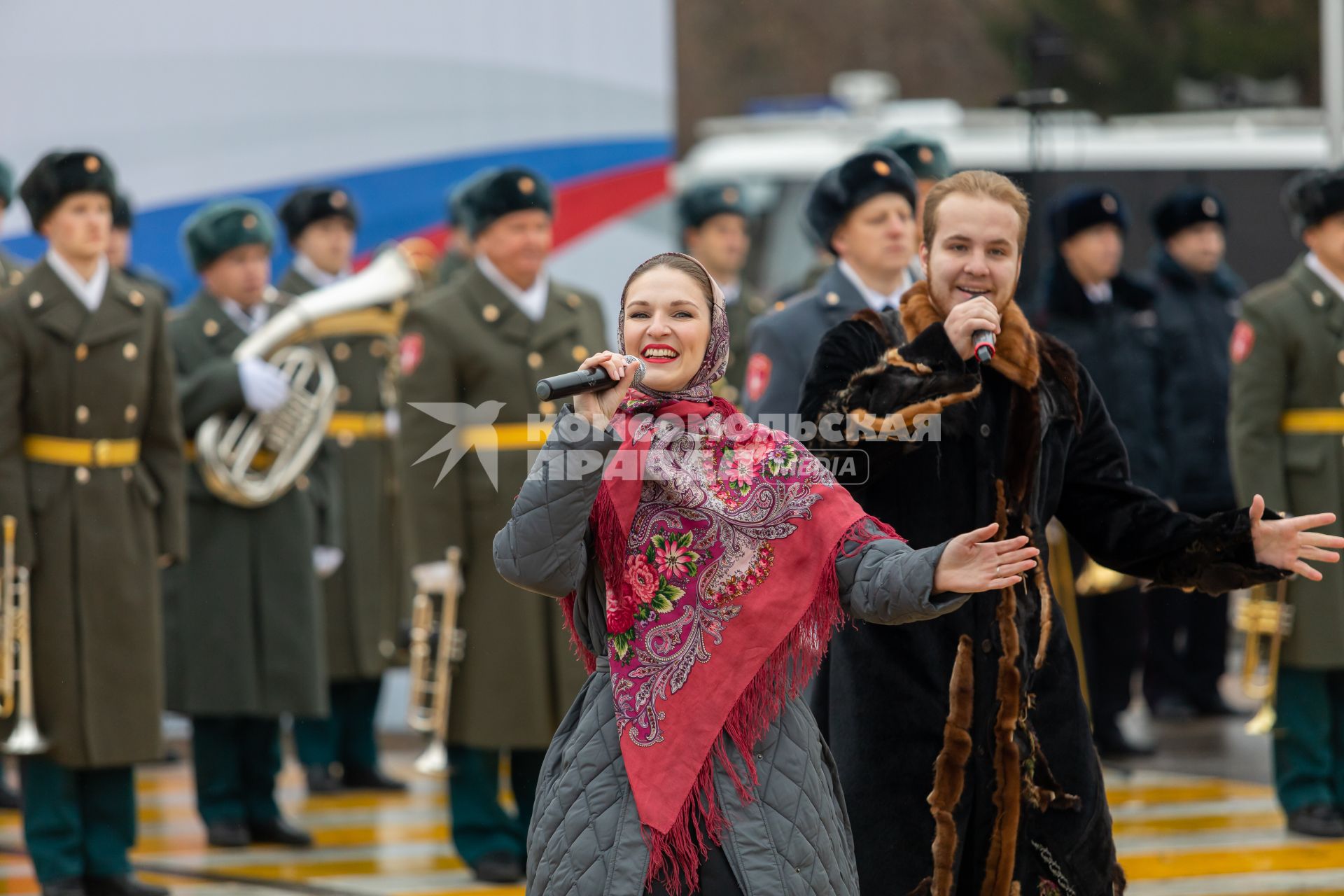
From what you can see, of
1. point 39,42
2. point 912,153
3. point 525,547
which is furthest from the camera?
point 39,42

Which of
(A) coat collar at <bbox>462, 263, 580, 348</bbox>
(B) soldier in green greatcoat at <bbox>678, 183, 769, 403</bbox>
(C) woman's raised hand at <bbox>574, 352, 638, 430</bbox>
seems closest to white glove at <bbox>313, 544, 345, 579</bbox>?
(A) coat collar at <bbox>462, 263, 580, 348</bbox>

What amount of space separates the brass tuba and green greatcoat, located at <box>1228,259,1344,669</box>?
3.46 meters

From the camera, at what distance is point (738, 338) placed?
10000mm

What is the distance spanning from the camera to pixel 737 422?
396cm

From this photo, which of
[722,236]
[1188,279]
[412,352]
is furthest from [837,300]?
[1188,279]

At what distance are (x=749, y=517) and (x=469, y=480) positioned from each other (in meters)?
3.31

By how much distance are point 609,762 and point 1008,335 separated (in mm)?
1303

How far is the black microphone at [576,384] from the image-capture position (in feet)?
11.7

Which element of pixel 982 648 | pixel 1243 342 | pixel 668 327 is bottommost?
pixel 982 648

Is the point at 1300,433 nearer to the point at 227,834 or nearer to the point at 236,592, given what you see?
the point at 236,592

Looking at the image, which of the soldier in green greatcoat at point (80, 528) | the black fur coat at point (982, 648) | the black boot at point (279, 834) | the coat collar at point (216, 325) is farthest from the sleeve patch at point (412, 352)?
the black fur coat at point (982, 648)

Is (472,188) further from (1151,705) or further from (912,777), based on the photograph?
(1151,705)

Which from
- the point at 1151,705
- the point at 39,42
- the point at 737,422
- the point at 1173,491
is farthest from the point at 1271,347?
the point at 39,42

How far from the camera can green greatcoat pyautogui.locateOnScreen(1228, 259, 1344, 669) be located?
744 centimetres
